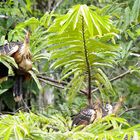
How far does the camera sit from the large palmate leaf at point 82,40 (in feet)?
3.21

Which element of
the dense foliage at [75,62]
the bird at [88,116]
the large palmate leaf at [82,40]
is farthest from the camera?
the bird at [88,116]

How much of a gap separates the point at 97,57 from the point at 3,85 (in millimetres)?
824

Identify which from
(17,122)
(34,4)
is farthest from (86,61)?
(34,4)

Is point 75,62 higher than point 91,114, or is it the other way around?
point 75,62

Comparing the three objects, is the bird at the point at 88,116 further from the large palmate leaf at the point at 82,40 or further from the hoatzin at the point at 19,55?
the hoatzin at the point at 19,55

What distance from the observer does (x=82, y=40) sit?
111cm

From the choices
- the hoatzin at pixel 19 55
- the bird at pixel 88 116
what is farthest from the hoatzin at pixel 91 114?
the hoatzin at pixel 19 55

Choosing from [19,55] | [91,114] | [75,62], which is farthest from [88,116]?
[19,55]

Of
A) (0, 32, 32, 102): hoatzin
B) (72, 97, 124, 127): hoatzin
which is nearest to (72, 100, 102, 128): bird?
(72, 97, 124, 127): hoatzin

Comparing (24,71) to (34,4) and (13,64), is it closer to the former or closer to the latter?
(13,64)

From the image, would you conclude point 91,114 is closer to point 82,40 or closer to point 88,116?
point 88,116

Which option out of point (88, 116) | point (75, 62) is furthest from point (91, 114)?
point (75, 62)

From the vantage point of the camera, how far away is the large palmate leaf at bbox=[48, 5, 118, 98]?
3.21ft

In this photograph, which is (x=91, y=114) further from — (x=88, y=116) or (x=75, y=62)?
(x=75, y=62)
